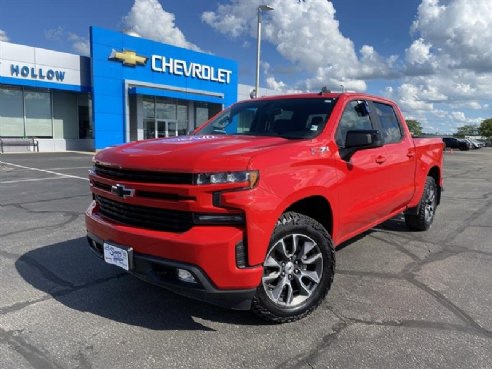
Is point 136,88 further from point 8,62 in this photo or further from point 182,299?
point 182,299

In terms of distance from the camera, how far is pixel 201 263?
2.80 m

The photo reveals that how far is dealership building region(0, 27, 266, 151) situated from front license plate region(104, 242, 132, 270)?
23579mm

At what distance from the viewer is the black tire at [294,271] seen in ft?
10.3

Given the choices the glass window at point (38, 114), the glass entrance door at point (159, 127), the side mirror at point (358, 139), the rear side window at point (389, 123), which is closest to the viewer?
the side mirror at point (358, 139)

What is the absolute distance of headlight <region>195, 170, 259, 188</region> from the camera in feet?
9.37

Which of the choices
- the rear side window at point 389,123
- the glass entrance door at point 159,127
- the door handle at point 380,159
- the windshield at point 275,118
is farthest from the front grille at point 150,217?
the glass entrance door at point 159,127

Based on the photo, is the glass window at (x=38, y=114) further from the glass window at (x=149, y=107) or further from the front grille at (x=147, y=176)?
the front grille at (x=147, y=176)

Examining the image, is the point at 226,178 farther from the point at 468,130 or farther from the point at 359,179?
the point at 468,130

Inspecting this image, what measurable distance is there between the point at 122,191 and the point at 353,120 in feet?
8.17

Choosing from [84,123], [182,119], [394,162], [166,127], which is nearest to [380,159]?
[394,162]

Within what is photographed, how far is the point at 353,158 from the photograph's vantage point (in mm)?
4027

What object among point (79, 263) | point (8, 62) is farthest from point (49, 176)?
point (8, 62)

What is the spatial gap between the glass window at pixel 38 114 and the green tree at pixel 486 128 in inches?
3395

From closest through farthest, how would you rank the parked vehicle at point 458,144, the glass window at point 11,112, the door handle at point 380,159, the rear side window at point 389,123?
the door handle at point 380,159, the rear side window at point 389,123, the glass window at point 11,112, the parked vehicle at point 458,144
